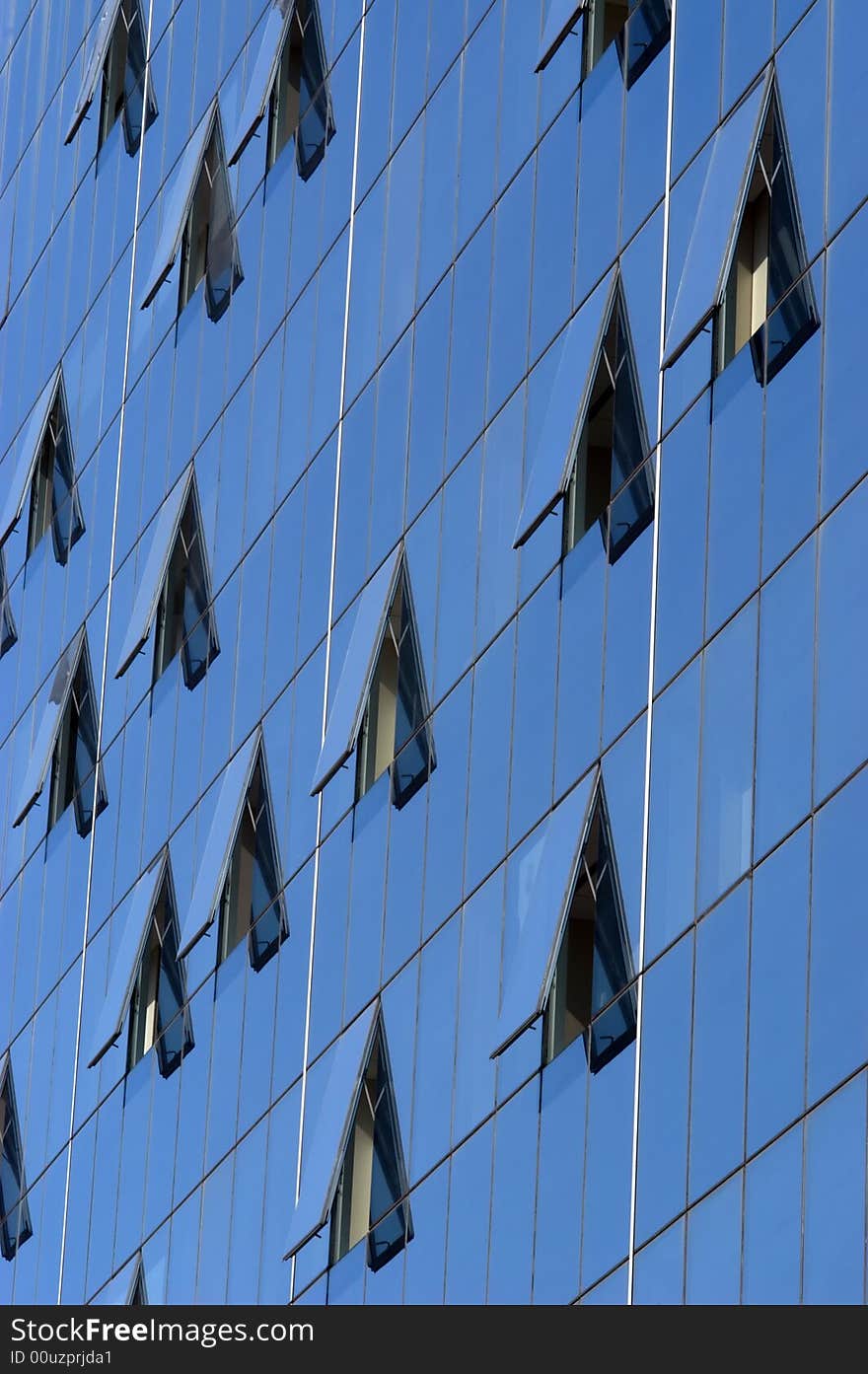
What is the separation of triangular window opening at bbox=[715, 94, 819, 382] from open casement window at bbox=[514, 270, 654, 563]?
2263 millimetres

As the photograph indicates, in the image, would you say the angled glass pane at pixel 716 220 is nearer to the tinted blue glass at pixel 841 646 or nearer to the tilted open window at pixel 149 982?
the tinted blue glass at pixel 841 646

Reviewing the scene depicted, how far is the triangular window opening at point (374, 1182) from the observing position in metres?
38.3

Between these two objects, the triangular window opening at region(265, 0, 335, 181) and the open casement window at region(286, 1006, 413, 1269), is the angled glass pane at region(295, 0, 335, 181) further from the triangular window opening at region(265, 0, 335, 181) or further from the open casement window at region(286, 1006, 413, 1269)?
the open casement window at region(286, 1006, 413, 1269)

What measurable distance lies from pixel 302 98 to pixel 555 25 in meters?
10.7

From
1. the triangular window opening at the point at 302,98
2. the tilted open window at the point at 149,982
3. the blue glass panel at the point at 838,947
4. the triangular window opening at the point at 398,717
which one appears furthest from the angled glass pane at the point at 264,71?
the blue glass panel at the point at 838,947

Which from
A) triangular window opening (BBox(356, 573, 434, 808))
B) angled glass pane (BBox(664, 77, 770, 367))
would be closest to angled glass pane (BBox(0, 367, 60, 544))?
triangular window opening (BBox(356, 573, 434, 808))

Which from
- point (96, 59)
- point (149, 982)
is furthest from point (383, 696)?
point (96, 59)

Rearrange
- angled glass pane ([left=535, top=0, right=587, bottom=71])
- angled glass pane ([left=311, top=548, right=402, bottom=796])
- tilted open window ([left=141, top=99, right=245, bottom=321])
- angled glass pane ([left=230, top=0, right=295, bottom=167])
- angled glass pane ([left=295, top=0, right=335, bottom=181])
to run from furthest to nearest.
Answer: tilted open window ([left=141, top=99, right=245, bottom=321]), angled glass pane ([left=230, top=0, right=295, bottom=167]), angled glass pane ([left=295, top=0, right=335, bottom=181]), angled glass pane ([left=311, top=548, right=402, bottom=796]), angled glass pane ([left=535, top=0, right=587, bottom=71])

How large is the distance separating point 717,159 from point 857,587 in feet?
19.6

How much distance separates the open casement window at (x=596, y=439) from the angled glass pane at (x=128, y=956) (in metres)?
14.2

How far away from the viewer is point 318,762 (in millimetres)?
42844

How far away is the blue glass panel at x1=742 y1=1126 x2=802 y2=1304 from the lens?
28062 mm
